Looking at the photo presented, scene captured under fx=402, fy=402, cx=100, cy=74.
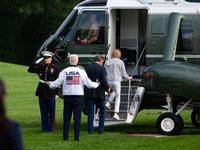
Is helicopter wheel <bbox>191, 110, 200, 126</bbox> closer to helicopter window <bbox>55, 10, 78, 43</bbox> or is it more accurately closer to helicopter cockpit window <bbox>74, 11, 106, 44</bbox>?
helicopter cockpit window <bbox>74, 11, 106, 44</bbox>

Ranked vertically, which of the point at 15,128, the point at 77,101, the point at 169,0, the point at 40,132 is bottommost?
the point at 40,132

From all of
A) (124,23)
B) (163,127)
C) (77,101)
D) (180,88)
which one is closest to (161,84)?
(180,88)

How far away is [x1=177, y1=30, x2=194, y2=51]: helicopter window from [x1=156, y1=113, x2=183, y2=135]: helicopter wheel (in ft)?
5.51

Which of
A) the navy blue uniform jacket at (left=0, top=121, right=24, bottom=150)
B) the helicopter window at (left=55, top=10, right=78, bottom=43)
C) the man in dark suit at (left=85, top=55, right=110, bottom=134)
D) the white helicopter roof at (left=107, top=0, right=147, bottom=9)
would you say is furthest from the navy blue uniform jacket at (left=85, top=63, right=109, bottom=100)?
the navy blue uniform jacket at (left=0, top=121, right=24, bottom=150)

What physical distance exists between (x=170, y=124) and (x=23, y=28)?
21.4 meters

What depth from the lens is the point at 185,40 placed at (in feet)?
30.0

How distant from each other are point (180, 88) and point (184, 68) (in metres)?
0.41

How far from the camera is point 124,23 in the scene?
408 inches

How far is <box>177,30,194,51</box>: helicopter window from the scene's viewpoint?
912cm

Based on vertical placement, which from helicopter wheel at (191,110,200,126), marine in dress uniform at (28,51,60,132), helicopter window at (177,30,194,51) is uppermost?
helicopter window at (177,30,194,51)

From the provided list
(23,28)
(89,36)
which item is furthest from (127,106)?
(23,28)

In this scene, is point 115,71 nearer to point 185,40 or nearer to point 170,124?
point 170,124

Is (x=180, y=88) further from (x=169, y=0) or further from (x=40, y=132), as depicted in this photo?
(x=40, y=132)

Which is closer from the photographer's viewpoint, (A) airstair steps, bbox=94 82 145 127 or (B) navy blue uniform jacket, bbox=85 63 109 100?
(B) navy blue uniform jacket, bbox=85 63 109 100
